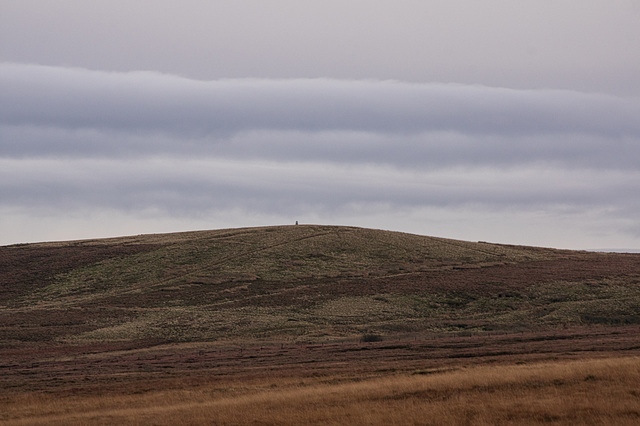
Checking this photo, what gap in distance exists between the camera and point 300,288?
3339 inches

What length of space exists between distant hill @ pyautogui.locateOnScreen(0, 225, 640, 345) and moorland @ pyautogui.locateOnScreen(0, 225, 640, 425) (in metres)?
0.37

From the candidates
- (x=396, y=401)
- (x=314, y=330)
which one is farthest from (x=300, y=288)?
(x=396, y=401)

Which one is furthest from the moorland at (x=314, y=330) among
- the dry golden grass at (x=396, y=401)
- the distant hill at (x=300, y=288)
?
the distant hill at (x=300, y=288)

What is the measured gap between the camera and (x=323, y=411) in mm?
26000

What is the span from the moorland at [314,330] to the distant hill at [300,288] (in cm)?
37

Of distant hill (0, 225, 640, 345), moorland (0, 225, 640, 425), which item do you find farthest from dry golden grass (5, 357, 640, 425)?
distant hill (0, 225, 640, 345)

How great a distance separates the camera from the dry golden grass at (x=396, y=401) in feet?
77.9

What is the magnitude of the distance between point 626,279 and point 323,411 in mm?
67880

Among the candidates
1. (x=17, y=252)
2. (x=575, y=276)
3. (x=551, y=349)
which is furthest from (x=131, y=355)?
(x=17, y=252)

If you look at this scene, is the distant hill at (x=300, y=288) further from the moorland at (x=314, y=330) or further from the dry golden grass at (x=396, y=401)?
the dry golden grass at (x=396, y=401)

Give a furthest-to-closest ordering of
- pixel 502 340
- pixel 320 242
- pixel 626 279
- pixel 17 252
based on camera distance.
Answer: pixel 17 252
pixel 320 242
pixel 626 279
pixel 502 340

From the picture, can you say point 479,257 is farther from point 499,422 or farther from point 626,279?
point 499,422

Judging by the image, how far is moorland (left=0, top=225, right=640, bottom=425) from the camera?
27.3m

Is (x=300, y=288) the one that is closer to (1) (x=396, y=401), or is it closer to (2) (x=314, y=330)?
(2) (x=314, y=330)
